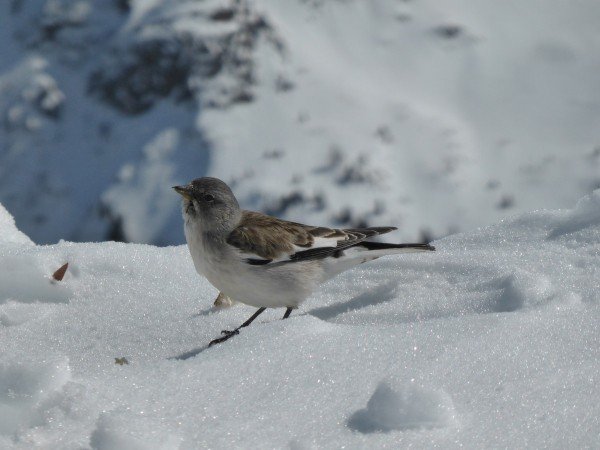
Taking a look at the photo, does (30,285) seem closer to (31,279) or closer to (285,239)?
(31,279)

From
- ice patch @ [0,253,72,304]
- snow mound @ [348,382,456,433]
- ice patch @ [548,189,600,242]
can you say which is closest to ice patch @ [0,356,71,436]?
snow mound @ [348,382,456,433]

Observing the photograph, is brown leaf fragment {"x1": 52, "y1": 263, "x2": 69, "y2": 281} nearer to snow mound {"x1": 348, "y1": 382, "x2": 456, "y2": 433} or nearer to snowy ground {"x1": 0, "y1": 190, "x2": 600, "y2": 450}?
snowy ground {"x1": 0, "y1": 190, "x2": 600, "y2": 450}

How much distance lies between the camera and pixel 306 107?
1688 inches

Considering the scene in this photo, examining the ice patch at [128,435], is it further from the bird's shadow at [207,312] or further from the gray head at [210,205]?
the gray head at [210,205]

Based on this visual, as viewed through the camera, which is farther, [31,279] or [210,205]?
[210,205]

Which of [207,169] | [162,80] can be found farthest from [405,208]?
[162,80]

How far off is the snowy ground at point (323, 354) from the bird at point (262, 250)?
0.52 feet

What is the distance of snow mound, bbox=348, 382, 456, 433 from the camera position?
10.1ft

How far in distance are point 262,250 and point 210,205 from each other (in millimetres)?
438

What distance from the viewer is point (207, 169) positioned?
41.1m

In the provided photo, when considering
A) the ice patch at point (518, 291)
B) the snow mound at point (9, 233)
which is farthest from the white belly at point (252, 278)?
the snow mound at point (9, 233)

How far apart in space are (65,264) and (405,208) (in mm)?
42350

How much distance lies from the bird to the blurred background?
3602 cm

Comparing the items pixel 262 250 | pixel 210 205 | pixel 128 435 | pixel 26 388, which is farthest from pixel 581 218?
pixel 26 388
